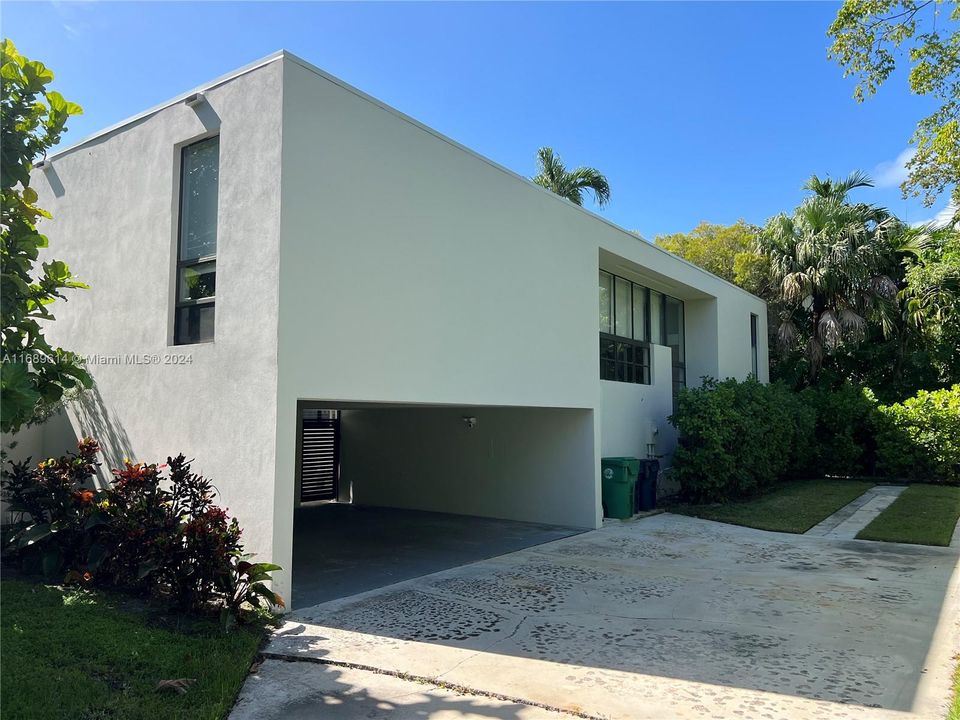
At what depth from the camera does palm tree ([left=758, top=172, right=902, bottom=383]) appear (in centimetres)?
1928

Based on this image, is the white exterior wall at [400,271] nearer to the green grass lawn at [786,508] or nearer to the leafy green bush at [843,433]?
the green grass lawn at [786,508]

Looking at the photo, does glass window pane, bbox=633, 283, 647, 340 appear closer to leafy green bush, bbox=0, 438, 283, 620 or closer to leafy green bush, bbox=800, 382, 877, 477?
leafy green bush, bbox=800, 382, 877, 477

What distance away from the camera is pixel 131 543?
241 inches

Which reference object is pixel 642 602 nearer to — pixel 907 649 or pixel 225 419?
pixel 907 649

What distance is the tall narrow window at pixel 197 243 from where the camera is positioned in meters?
7.33

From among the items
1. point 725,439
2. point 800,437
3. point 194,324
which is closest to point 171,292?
point 194,324

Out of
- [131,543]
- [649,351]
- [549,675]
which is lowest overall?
[549,675]

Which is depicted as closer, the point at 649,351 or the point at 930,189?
the point at 930,189

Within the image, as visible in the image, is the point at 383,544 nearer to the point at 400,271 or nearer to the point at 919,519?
the point at 400,271

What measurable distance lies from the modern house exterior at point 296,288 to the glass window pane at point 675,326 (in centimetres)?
543

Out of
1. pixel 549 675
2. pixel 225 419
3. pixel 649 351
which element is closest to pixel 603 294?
pixel 649 351

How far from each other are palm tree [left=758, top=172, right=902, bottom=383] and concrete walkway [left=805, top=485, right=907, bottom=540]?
5.07 metres

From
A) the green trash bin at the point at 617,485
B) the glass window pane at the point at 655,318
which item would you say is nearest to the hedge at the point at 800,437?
the glass window pane at the point at 655,318

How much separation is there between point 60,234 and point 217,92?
3.70 m
